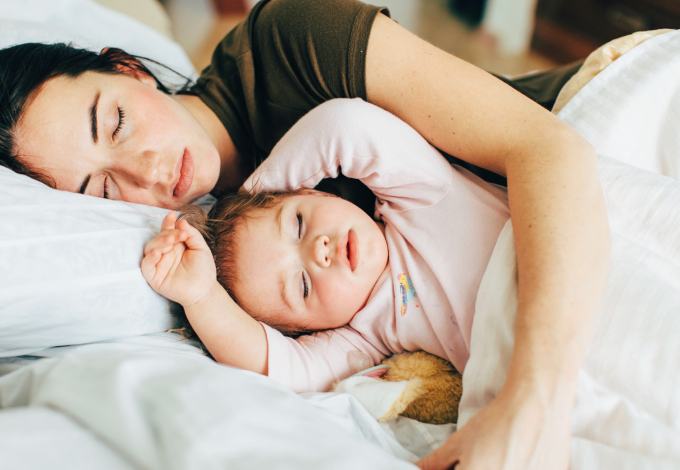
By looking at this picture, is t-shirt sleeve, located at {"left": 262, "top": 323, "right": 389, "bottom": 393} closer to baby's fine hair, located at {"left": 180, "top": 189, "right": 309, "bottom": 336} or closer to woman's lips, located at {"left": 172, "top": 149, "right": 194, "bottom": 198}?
baby's fine hair, located at {"left": 180, "top": 189, "right": 309, "bottom": 336}

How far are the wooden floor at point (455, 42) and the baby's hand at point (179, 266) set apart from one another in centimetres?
213

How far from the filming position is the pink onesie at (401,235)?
0.85 meters

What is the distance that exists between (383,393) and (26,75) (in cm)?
98

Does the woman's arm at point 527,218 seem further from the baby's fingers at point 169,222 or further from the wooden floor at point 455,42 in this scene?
the wooden floor at point 455,42

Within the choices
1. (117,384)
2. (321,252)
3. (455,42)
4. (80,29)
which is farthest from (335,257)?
(455,42)

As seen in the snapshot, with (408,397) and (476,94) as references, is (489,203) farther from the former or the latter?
(408,397)

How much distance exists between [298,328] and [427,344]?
1.00 ft

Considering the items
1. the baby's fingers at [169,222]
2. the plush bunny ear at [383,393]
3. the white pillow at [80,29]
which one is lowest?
the plush bunny ear at [383,393]

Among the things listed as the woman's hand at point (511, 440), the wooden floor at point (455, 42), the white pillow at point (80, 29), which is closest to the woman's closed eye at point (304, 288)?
the woman's hand at point (511, 440)

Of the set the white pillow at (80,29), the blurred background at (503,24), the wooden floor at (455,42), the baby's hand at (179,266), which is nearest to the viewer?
the baby's hand at (179,266)

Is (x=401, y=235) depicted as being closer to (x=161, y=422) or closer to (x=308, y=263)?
(x=308, y=263)

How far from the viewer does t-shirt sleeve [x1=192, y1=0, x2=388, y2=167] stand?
92 cm

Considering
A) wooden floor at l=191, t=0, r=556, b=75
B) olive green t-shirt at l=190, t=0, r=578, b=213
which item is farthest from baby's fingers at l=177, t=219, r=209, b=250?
wooden floor at l=191, t=0, r=556, b=75

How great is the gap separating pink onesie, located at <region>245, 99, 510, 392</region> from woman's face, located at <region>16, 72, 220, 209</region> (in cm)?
21
